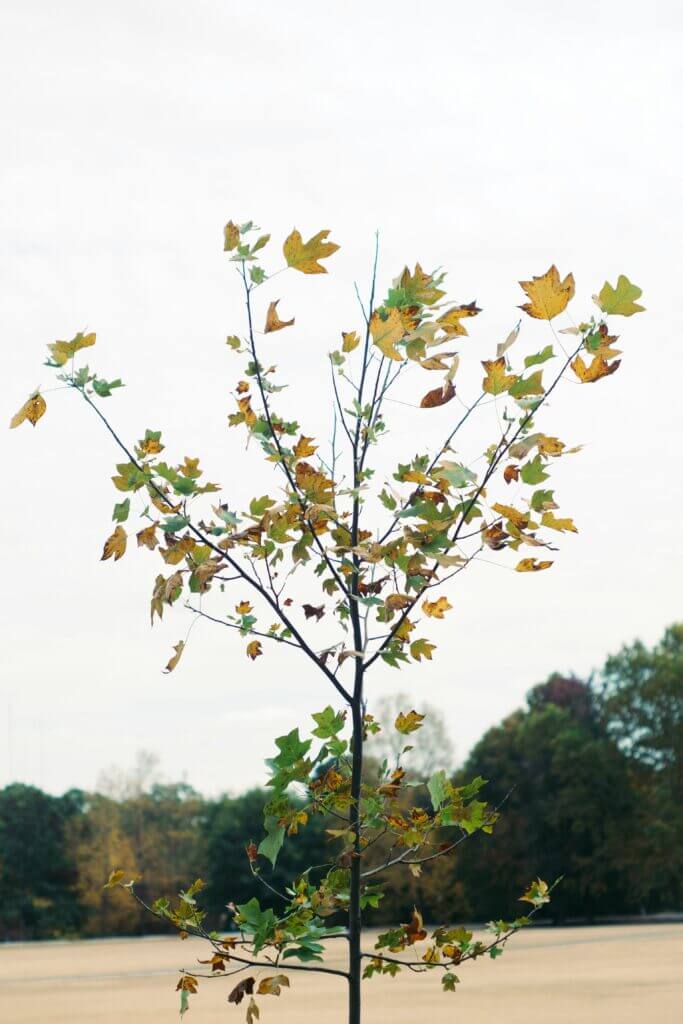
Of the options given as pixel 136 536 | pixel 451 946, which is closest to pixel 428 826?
pixel 451 946

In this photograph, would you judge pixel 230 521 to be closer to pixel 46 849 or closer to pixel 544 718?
pixel 544 718

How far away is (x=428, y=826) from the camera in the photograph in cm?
279

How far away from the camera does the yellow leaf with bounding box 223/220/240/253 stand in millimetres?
2693

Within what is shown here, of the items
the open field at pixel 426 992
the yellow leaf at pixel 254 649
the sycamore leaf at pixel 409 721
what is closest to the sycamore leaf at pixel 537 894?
the sycamore leaf at pixel 409 721

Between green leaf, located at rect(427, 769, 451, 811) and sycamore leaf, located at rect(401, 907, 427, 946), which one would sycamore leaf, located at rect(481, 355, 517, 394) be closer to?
green leaf, located at rect(427, 769, 451, 811)

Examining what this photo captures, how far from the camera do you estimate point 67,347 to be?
104 inches

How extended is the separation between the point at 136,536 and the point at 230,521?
0.65 feet

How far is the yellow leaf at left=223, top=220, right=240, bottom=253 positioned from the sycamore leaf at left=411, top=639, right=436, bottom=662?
0.90 m

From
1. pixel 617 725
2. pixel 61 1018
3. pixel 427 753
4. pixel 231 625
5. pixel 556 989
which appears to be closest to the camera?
pixel 231 625

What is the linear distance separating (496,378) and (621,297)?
28 centimetres

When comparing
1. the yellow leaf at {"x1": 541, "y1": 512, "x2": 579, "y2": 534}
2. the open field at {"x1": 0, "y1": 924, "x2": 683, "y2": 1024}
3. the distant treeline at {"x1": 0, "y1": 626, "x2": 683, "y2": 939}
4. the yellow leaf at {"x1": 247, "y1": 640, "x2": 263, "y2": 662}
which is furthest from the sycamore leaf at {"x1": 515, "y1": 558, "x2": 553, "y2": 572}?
the distant treeline at {"x1": 0, "y1": 626, "x2": 683, "y2": 939}

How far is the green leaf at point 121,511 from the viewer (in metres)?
2.70

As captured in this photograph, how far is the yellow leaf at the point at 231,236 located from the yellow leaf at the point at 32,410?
1.56 ft

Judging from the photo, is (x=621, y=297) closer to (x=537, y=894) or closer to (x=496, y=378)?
(x=496, y=378)
